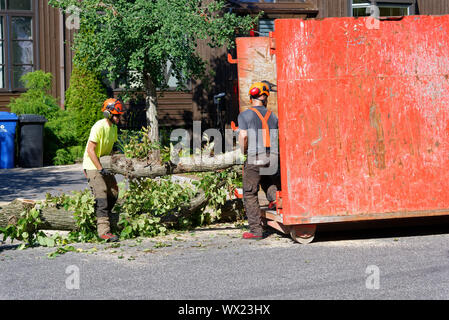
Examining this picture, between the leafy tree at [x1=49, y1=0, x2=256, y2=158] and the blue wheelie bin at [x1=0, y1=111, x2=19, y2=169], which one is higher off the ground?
the leafy tree at [x1=49, y1=0, x2=256, y2=158]

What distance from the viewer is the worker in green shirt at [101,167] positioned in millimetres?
7094

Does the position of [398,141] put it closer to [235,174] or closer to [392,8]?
[235,174]

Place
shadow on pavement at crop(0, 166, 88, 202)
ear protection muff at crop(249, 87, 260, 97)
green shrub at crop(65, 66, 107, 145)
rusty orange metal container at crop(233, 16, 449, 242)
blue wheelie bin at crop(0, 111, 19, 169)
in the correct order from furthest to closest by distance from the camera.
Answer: green shrub at crop(65, 66, 107, 145), blue wheelie bin at crop(0, 111, 19, 169), shadow on pavement at crop(0, 166, 88, 202), ear protection muff at crop(249, 87, 260, 97), rusty orange metal container at crop(233, 16, 449, 242)

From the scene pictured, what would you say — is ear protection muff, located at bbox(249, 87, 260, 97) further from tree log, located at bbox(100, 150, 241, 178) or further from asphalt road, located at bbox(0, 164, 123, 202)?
asphalt road, located at bbox(0, 164, 123, 202)

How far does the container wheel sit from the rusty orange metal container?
5 centimetres

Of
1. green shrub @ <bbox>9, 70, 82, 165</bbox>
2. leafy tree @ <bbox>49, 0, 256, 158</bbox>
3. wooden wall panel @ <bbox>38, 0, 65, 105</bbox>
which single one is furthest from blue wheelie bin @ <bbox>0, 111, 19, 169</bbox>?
wooden wall panel @ <bbox>38, 0, 65, 105</bbox>

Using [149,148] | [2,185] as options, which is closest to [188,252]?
[149,148]

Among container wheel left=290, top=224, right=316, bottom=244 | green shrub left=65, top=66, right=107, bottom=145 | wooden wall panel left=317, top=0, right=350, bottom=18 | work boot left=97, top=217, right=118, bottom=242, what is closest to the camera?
container wheel left=290, top=224, right=316, bottom=244

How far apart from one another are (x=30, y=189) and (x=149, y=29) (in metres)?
4.57

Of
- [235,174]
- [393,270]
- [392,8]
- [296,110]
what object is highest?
[392,8]

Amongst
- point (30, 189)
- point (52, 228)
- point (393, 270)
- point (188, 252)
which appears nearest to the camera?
point (393, 270)

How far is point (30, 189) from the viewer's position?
11.7 metres

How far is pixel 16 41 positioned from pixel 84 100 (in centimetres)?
291

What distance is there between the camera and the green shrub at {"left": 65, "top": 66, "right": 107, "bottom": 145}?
54.5ft
